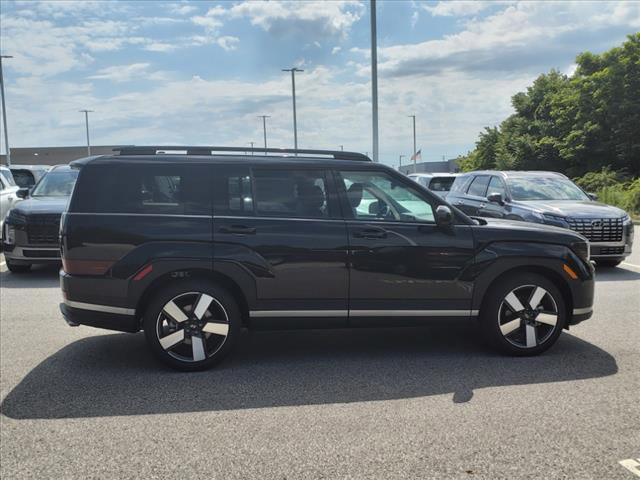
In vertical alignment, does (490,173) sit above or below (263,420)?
above

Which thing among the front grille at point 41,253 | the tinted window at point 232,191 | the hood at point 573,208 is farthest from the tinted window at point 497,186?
the front grille at point 41,253

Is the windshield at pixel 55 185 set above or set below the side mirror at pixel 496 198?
above

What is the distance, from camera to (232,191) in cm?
498

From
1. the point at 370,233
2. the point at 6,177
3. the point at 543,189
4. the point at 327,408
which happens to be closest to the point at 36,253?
the point at 6,177

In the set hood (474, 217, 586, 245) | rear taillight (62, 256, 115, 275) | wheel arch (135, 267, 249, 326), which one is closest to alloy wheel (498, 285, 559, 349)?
hood (474, 217, 586, 245)

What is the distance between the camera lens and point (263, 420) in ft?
13.0

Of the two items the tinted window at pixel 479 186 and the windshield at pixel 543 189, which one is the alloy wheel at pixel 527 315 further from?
the tinted window at pixel 479 186

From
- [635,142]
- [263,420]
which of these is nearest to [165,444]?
[263,420]

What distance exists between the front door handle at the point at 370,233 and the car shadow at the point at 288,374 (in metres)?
1.01

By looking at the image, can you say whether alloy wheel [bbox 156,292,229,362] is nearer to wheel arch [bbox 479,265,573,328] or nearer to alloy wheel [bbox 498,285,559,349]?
wheel arch [bbox 479,265,573,328]

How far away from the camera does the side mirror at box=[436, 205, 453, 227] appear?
16.4 ft

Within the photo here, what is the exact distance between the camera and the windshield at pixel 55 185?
11.1 metres

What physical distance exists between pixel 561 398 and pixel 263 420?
2.10 metres

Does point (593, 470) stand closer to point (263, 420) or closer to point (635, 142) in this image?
point (263, 420)
